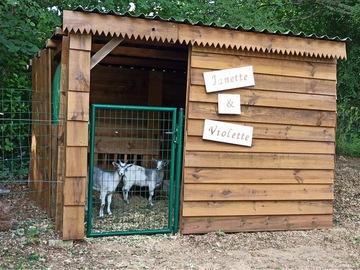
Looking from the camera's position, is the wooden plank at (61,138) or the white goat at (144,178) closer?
the wooden plank at (61,138)

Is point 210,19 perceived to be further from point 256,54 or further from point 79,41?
point 79,41

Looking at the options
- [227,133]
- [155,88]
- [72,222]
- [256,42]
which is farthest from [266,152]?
[155,88]

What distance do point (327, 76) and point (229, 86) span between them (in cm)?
143

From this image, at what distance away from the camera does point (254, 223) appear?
549 cm

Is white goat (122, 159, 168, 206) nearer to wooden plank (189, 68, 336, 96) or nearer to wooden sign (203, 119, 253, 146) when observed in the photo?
wooden sign (203, 119, 253, 146)

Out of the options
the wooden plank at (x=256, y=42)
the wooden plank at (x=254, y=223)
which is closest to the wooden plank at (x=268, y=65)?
the wooden plank at (x=256, y=42)

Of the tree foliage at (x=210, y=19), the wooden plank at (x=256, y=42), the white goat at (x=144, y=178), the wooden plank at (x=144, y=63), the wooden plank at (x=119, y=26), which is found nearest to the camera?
the wooden plank at (x=119, y=26)

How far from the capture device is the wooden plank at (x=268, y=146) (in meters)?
5.16

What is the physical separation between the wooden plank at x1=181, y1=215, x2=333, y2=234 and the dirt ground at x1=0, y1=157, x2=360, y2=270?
0.08 m

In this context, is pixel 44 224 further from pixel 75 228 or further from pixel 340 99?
pixel 340 99

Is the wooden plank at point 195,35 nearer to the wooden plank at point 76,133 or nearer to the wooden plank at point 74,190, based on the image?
the wooden plank at point 76,133

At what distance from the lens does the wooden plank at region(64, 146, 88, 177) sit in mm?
4590

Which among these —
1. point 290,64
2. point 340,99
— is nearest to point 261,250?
point 290,64

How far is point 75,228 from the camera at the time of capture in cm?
468
